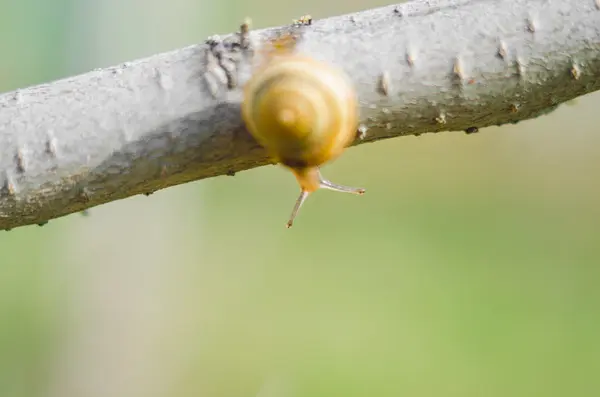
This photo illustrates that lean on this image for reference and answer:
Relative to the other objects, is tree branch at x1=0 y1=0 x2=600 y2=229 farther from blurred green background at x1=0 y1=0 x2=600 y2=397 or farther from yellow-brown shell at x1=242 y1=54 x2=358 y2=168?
blurred green background at x1=0 y1=0 x2=600 y2=397

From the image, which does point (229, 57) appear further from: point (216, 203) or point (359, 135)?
point (216, 203)

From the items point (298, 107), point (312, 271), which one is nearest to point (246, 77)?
point (298, 107)

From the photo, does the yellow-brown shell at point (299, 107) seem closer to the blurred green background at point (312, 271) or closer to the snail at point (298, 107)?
the snail at point (298, 107)

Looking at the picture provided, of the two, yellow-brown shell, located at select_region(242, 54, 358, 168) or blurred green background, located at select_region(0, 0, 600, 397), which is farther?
blurred green background, located at select_region(0, 0, 600, 397)

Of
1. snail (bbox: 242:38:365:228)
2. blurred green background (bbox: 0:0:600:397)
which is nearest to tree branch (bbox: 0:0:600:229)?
snail (bbox: 242:38:365:228)

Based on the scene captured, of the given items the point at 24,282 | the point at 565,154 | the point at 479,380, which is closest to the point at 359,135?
the point at 479,380

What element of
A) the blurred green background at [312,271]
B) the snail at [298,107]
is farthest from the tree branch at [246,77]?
Result: the blurred green background at [312,271]
